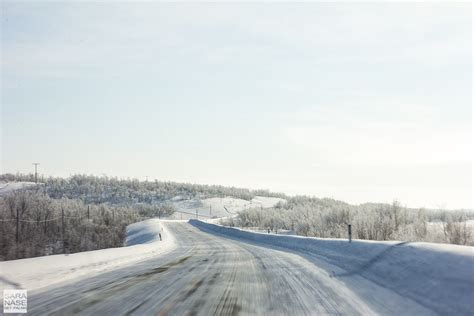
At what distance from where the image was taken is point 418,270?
10258 mm

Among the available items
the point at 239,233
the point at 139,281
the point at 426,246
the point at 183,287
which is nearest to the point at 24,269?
the point at 139,281

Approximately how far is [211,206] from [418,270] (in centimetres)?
16298

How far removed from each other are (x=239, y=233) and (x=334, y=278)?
4071cm

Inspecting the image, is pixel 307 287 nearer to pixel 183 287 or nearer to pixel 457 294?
pixel 183 287

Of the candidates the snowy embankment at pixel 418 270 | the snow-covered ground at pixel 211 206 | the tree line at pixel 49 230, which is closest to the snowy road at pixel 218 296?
the snowy embankment at pixel 418 270

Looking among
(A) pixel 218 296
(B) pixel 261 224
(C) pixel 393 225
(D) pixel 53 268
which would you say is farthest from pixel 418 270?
(B) pixel 261 224

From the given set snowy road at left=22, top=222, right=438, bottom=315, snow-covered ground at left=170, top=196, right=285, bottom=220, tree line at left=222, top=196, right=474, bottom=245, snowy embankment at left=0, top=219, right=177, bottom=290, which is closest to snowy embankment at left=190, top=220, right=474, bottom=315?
snowy road at left=22, top=222, right=438, bottom=315

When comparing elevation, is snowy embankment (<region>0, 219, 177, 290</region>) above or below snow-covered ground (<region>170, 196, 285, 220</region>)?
above

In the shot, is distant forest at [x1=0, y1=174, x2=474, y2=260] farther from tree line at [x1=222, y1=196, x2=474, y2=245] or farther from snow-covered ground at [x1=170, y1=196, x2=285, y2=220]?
snow-covered ground at [x1=170, y1=196, x2=285, y2=220]

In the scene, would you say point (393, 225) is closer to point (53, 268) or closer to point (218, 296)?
point (218, 296)

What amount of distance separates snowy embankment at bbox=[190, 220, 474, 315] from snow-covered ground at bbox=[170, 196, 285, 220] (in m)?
137

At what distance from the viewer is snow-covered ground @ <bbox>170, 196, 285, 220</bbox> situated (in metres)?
158

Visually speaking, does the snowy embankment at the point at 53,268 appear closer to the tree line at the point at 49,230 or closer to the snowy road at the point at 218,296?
the snowy road at the point at 218,296

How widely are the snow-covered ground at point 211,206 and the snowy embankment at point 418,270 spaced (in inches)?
→ 5387
